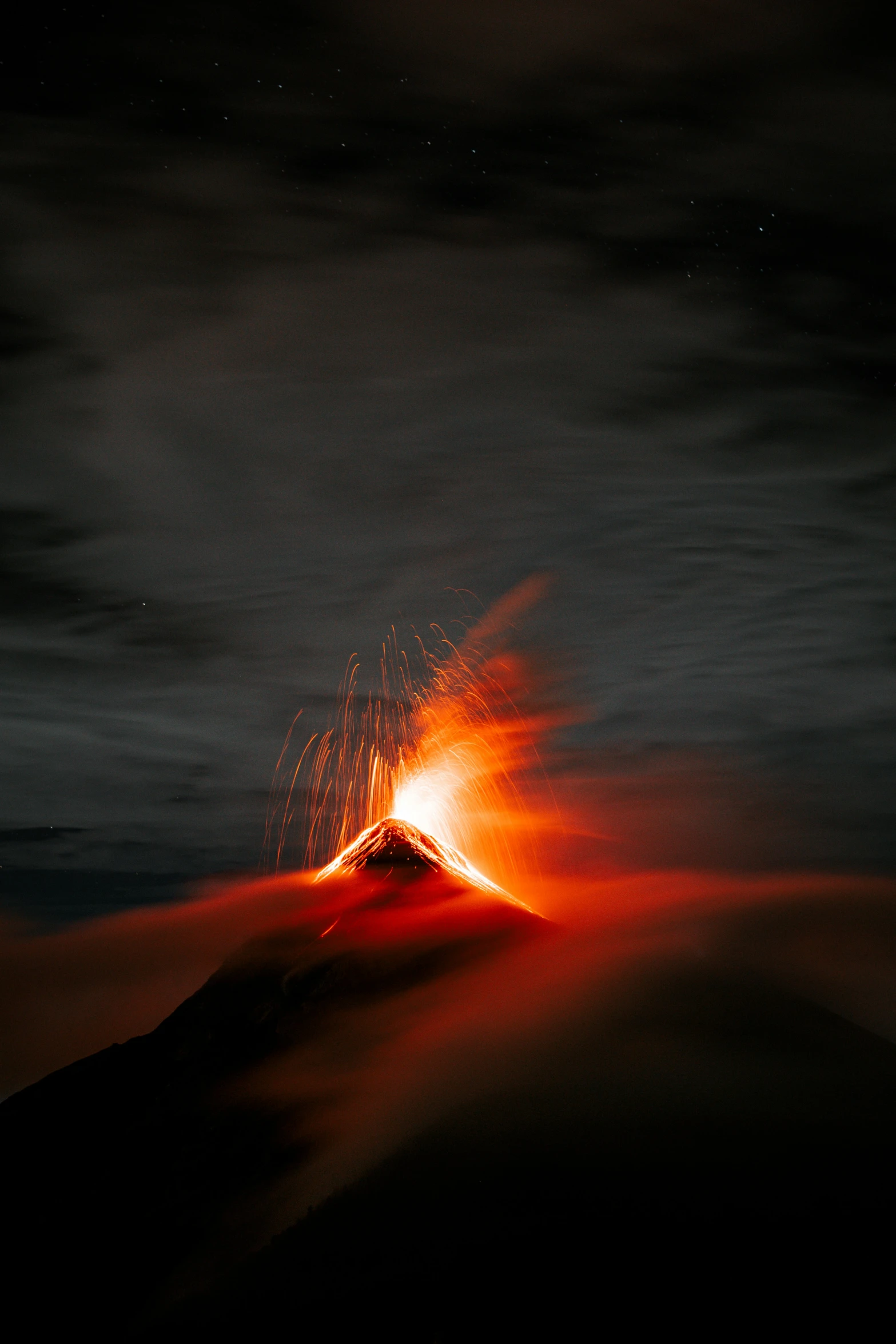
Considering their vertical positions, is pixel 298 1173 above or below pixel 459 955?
below

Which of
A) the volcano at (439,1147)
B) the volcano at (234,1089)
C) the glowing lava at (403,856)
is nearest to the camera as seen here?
the volcano at (439,1147)

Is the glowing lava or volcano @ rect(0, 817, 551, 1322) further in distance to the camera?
the glowing lava

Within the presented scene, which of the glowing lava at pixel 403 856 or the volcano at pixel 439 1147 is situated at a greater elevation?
the glowing lava at pixel 403 856

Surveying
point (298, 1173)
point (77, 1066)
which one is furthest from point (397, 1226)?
point (77, 1066)

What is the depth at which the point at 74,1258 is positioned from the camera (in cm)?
11794

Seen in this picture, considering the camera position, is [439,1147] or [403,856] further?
[403,856]

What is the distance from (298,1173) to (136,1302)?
2330cm

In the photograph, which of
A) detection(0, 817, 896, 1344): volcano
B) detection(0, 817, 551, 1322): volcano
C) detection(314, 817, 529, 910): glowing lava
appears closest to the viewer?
detection(0, 817, 896, 1344): volcano

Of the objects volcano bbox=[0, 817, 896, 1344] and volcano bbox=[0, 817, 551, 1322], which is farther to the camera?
volcano bbox=[0, 817, 551, 1322]

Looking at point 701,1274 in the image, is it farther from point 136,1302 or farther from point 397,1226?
point 136,1302

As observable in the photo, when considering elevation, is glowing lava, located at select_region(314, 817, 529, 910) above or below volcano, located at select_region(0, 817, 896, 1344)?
above

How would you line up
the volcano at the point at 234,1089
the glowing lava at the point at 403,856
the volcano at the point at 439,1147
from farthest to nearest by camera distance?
the glowing lava at the point at 403,856, the volcano at the point at 234,1089, the volcano at the point at 439,1147

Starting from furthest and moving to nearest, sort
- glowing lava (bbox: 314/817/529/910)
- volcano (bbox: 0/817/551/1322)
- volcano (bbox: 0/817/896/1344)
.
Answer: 1. glowing lava (bbox: 314/817/529/910)
2. volcano (bbox: 0/817/551/1322)
3. volcano (bbox: 0/817/896/1344)

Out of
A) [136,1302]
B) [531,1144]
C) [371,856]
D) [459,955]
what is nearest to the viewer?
[531,1144]
